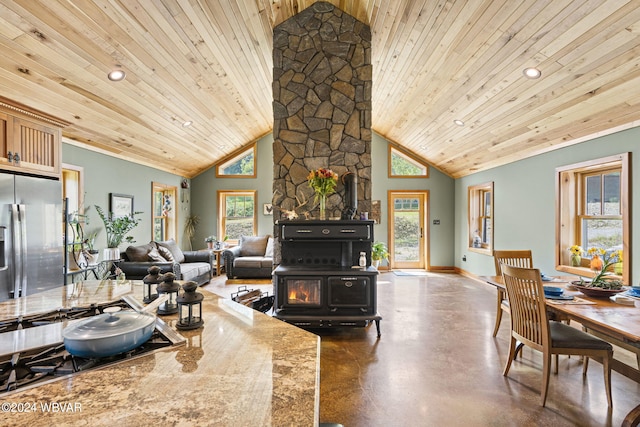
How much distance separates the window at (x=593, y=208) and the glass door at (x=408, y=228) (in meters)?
3.74

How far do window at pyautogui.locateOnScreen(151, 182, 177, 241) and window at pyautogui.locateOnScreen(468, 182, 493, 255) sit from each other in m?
6.50

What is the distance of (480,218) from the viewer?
7.14 m

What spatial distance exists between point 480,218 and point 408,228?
1.64 meters

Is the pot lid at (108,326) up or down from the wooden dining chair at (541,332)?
up

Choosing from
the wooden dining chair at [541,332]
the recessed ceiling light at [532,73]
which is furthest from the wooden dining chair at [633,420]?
the recessed ceiling light at [532,73]

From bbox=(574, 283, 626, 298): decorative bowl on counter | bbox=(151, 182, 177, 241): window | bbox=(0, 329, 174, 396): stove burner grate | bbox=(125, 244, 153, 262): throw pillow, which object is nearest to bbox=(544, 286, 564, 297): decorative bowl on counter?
bbox=(574, 283, 626, 298): decorative bowl on counter

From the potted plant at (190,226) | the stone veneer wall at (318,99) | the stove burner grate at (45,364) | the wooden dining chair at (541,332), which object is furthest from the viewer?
the potted plant at (190,226)

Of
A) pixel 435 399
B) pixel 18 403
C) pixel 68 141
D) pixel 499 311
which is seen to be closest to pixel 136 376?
pixel 18 403

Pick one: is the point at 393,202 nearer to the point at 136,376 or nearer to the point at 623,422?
the point at 623,422

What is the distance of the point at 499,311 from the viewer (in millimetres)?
3670

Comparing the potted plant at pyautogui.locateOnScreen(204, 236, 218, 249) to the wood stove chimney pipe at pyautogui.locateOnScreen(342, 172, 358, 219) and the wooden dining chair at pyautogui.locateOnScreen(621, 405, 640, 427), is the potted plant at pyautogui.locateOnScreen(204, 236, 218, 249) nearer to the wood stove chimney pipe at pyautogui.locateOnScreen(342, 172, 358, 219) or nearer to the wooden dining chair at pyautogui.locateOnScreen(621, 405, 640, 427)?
the wood stove chimney pipe at pyautogui.locateOnScreen(342, 172, 358, 219)

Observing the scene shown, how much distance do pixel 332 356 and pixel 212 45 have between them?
363cm

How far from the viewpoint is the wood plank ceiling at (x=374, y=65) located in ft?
8.84

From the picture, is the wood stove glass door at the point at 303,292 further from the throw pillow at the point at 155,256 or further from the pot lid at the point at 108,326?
the throw pillow at the point at 155,256
